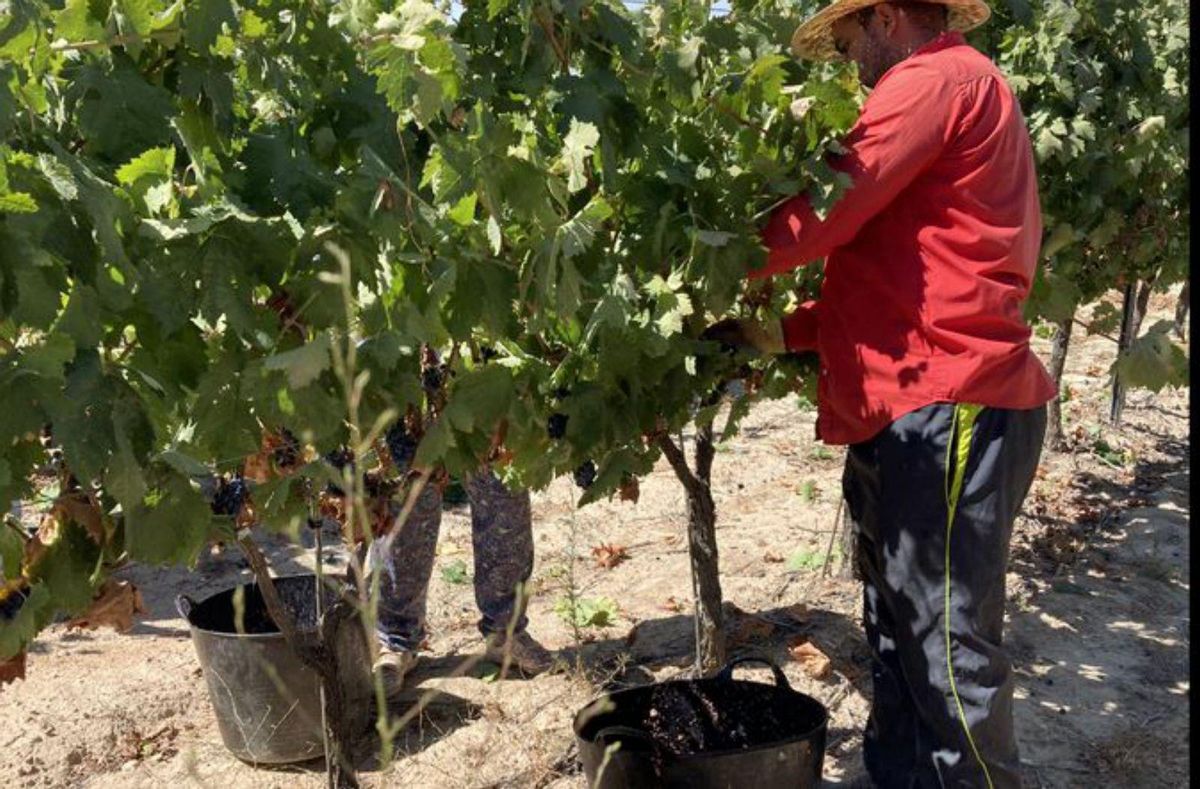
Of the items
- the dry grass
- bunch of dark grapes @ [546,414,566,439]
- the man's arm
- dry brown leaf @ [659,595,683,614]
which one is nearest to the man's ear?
the man's arm

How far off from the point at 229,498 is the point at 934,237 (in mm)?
1542

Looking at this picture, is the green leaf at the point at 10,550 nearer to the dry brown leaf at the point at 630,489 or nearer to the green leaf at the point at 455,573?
the dry brown leaf at the point at 630,489

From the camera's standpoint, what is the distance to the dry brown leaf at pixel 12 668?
2561 millimetres

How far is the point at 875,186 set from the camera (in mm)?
2730

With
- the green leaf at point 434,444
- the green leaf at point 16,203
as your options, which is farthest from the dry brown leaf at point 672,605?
the green leaf at point 16,203

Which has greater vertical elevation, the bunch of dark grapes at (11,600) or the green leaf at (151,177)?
the green leaf at (151,177)

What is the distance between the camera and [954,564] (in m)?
2.90

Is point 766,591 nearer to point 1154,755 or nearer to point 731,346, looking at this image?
point 1154,755

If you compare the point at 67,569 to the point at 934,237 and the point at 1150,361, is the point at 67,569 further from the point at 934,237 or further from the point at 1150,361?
the point at 1150,361

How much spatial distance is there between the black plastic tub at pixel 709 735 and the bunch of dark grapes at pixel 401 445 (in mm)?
695

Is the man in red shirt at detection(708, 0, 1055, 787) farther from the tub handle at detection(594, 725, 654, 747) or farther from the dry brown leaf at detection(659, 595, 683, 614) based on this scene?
the dry brown leaf at detection(659, 595, 683, 614)

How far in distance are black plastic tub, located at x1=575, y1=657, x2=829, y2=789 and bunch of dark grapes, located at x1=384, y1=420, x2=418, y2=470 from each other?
69 cm

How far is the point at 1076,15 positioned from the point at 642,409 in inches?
147

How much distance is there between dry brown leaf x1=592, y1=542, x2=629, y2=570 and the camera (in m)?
6.23
